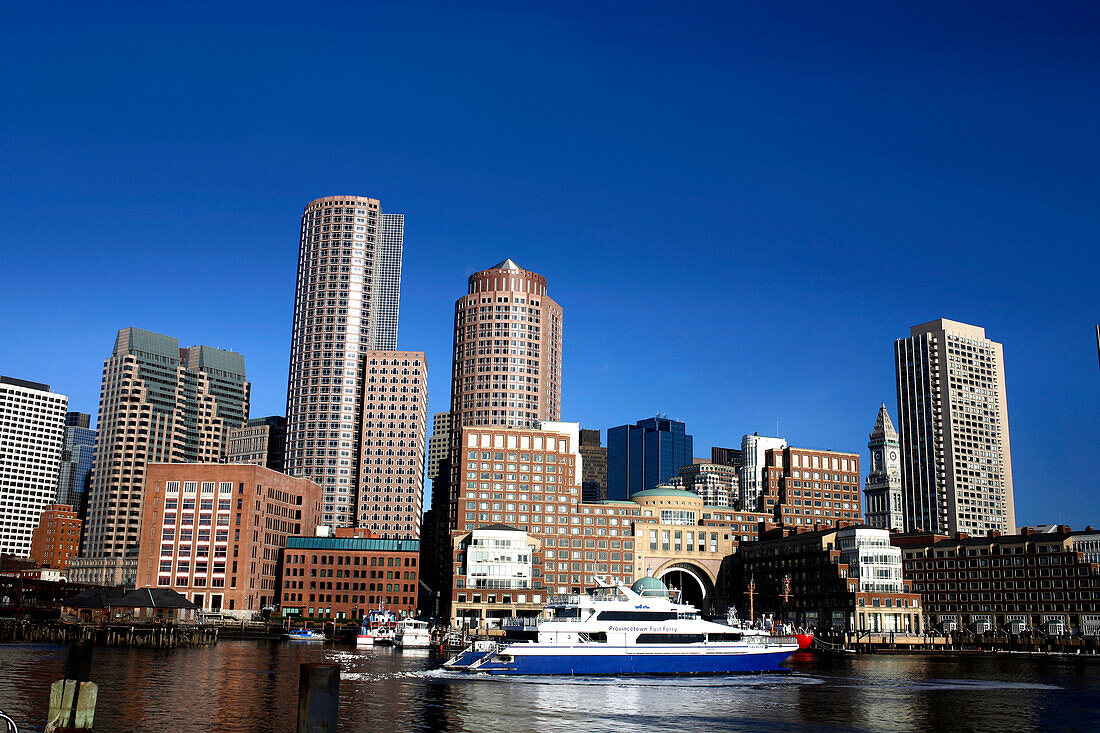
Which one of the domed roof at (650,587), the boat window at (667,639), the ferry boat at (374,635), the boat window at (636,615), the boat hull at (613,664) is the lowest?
the ferry boat at (374,635)

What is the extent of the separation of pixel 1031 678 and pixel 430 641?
317 feet

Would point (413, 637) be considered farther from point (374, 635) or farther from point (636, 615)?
point (636, 615)

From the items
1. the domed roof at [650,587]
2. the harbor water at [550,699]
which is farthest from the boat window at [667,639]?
the domed roof at [650,587]

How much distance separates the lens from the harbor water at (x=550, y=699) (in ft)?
233

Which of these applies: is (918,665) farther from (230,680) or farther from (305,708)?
(305,708)

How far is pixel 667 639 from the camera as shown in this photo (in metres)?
110

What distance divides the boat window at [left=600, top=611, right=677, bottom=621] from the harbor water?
6486 millimetres

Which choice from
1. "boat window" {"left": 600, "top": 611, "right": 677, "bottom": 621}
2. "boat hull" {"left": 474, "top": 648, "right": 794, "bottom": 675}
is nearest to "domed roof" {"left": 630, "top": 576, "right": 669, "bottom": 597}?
"boat hull" {"left": 474, "top": 648, "right": 794, "bottom": 675}

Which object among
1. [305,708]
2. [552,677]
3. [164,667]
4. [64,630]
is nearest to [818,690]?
[552,677]

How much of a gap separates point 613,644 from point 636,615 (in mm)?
4102

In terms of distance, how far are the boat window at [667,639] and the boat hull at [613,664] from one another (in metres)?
1.36

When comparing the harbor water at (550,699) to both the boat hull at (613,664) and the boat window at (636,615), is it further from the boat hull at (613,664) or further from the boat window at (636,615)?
the boat window at (636,615)

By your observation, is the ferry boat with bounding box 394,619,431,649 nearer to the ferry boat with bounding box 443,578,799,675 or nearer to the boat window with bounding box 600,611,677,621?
the ferry boat with bounding box 443,578,799,675

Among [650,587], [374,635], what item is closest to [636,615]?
[650,587]
